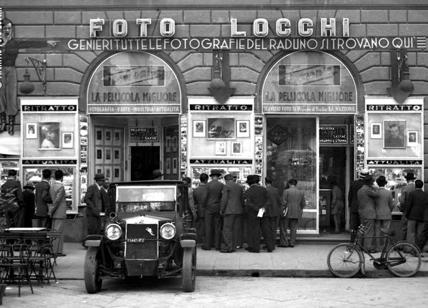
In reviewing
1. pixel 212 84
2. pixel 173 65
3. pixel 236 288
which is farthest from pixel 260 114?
pixel 236 288

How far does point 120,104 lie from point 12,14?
3881 mm

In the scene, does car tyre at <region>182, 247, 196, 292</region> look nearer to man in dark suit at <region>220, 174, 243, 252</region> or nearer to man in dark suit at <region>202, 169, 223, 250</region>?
man in dark suit at <region>220, 174, 243, 252</region>

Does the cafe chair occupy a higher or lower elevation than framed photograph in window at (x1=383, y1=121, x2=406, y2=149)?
lower

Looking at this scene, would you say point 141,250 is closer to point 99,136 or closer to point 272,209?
point 272,209

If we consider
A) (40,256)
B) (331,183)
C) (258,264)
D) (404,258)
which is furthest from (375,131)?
(40,256)

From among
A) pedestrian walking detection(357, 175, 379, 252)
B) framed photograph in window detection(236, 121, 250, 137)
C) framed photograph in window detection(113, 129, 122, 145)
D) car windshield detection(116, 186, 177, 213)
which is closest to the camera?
car windshield detection(116, 186, 177, 213)

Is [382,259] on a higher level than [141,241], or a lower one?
lower

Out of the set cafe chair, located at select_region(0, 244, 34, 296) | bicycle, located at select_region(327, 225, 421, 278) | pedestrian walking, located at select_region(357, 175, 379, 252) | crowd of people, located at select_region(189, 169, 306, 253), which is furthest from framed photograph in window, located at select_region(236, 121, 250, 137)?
cafe chair, located at select_region(0, 244, 34, 296)

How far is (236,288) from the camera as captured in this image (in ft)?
39.9

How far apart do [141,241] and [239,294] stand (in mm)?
1913

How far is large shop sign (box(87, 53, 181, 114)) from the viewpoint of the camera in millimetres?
18328

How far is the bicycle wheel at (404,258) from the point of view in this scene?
1320cm

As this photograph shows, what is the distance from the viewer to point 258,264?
14.5 meters

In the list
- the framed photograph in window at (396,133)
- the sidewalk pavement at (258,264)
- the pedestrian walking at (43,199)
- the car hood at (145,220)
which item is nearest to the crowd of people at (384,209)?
the sidewalk pavement at (258,264)
